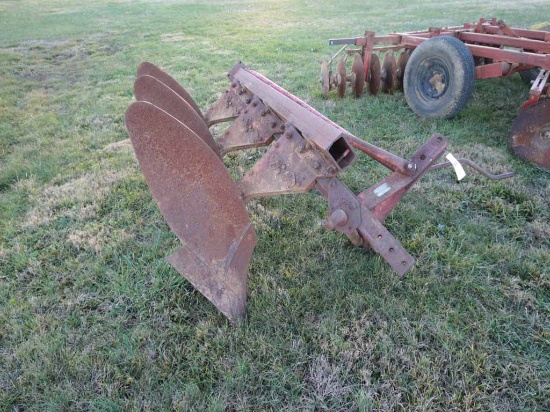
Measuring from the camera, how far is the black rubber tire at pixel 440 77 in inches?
161

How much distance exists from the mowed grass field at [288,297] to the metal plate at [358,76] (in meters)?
0.78

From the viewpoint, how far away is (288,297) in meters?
2.24

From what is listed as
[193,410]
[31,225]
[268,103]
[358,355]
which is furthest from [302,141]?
[31,225]

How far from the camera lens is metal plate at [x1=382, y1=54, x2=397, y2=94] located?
540 centimetres

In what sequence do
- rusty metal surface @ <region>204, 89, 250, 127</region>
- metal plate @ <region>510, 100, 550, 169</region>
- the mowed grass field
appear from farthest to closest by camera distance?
metal plate @ <region>510, 100, 550, 169</region>
rusty metal surface @ <region>204, 89, 250, 127</region>
the mowed grass field

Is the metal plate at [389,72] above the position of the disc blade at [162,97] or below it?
below

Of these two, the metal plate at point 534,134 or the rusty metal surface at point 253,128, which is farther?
the metal plate at point 534,134

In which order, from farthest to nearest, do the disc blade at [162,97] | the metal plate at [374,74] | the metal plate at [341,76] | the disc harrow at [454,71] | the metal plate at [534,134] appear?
the metal plate at [374,74] → the metal plate at [341,76] → the disc harrow at [454,71] → the metal plate at [534,134] → the disc blade at [162,97]

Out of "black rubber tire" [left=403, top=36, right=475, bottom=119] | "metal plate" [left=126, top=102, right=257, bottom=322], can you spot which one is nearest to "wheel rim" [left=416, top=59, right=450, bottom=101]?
"black rubber tire" [left=403, top=36, right=475, bottom=119]

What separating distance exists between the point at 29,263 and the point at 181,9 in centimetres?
1773

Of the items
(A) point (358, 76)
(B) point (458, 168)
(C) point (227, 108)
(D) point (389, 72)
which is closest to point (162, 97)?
(C) point (227, 108)

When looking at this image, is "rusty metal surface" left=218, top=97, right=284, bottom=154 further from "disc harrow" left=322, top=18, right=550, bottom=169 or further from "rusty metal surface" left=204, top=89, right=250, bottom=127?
"disc harrow" left=322, top=18, right=550, bottom=169

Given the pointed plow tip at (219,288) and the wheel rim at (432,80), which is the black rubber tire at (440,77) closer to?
the wheel rim at (432,80)

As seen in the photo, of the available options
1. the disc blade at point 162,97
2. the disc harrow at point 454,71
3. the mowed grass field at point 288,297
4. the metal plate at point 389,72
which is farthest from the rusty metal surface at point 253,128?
the metal plate at point 389,72
